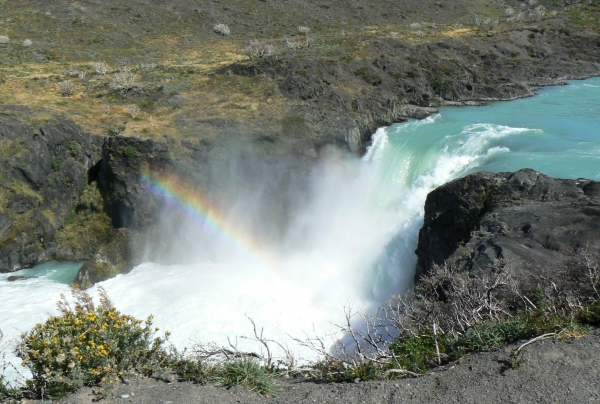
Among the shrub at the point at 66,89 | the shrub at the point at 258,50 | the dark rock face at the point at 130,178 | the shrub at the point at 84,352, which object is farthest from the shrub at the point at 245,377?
the shrub at the point at 258,50

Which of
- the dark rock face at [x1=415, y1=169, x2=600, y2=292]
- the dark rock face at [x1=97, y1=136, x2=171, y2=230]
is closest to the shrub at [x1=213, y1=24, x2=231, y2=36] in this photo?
the dark rock face at [x1=97, y1=136, x2=171, y2=230]

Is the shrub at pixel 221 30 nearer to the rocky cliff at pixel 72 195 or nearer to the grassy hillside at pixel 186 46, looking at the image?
the grassy hillside at pixel 186 46

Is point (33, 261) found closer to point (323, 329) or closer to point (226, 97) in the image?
point (323, 329)

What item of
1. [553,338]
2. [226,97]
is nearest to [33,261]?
[226,97]

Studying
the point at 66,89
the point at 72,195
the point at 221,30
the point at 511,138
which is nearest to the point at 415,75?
the point at 511,138

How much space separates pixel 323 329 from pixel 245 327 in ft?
8.61

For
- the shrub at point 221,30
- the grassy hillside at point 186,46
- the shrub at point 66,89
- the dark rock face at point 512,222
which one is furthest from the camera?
the shrub at point 221,30

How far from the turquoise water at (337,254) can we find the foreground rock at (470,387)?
7.49 meters

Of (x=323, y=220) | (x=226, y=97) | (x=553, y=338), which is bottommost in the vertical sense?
(x=323, y=220)

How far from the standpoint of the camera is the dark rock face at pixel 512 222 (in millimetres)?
11711

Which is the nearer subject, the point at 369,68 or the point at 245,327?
the point at 245,327

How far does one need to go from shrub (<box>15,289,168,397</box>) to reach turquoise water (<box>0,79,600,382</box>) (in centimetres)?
730

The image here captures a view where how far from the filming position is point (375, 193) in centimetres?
2236

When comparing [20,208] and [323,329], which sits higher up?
[20,208]
